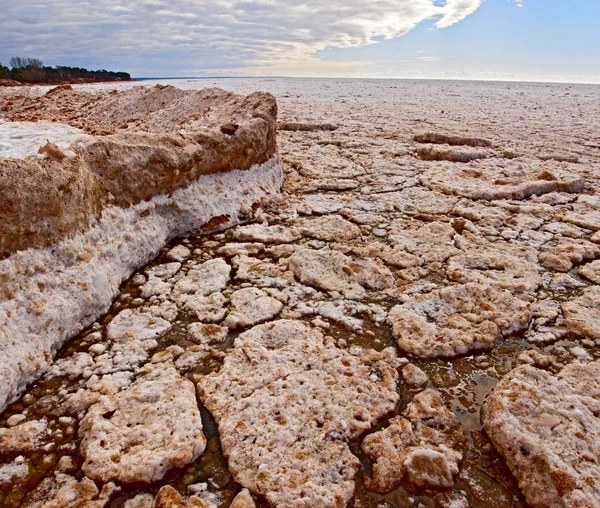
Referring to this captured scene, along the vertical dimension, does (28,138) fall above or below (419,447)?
above

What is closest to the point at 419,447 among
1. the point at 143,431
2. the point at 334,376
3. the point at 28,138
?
the point at 334,376

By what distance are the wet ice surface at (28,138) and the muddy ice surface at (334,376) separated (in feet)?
2.66

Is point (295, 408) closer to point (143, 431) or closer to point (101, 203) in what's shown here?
point (143, 431)

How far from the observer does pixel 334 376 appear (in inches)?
60.3

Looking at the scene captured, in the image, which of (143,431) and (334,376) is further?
(334,376)

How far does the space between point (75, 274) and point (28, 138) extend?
1051 millimetres

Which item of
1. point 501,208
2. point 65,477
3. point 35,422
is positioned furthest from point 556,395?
point 501,208

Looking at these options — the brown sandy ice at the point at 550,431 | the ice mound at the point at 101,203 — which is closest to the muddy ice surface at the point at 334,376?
the brown sandy ice at the point at 550,431

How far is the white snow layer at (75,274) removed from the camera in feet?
4.82

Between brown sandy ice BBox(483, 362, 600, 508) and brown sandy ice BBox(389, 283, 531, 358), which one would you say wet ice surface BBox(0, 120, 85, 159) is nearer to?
brown sandy ice BBox(389, 283, 531, 358)

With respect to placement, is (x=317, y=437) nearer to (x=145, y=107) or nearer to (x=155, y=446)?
(x=155, y=446)

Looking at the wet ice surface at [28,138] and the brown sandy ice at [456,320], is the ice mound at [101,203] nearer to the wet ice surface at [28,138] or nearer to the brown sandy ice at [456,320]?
the wet ice surface at [28,138]

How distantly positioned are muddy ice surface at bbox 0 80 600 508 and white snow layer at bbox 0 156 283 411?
0.08m

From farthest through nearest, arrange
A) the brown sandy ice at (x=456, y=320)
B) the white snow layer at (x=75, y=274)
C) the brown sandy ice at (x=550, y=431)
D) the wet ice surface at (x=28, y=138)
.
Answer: the wet ice surface at (x=28, y=138), the brown sandy ice at (x=456, y=320), the white snow layer at (x=75, y=274), the brown sandy ice at (x=550, y=431)
